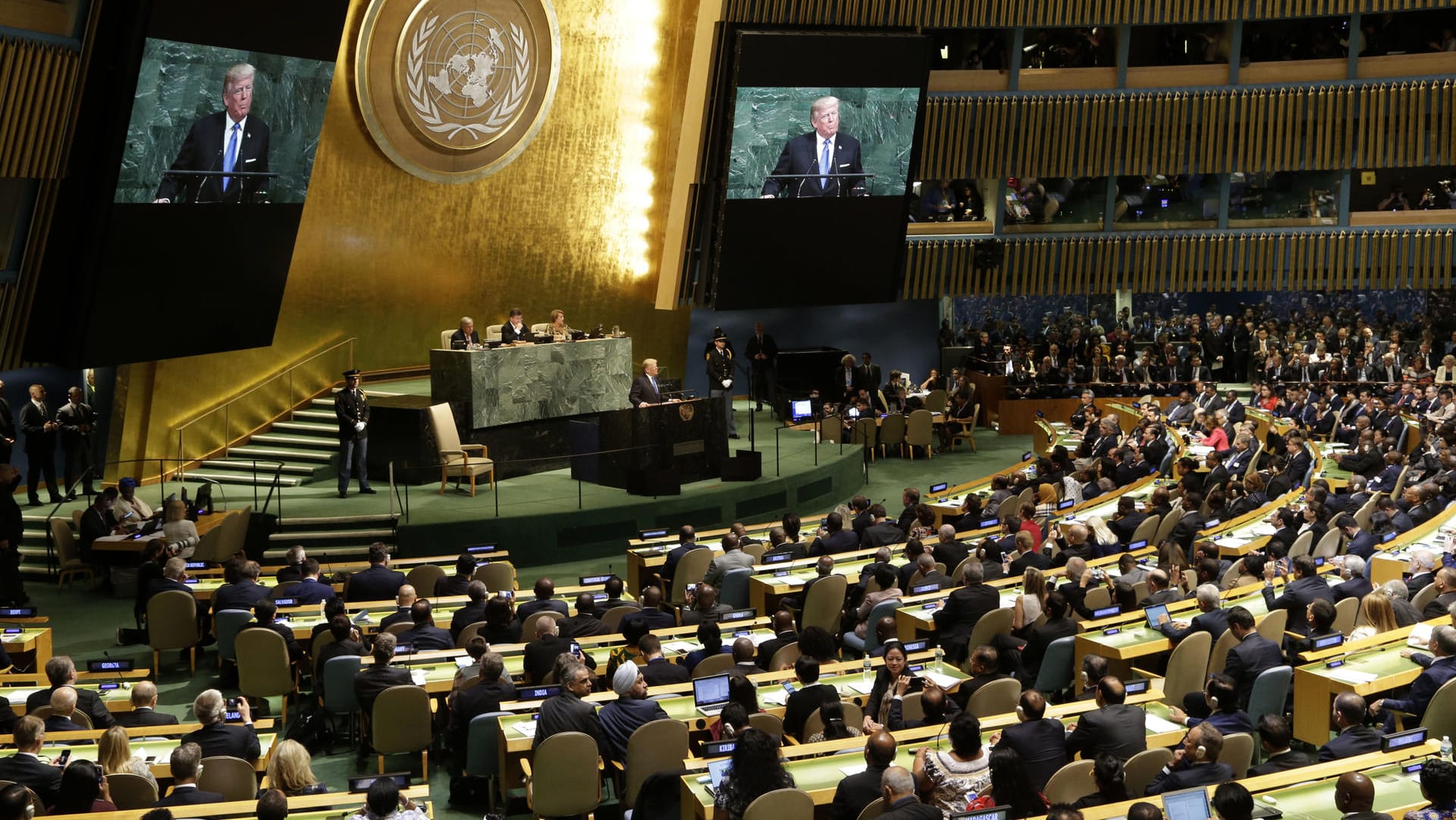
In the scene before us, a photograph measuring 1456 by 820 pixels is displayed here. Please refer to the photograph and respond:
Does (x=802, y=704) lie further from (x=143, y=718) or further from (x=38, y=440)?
(x=38, y=440)

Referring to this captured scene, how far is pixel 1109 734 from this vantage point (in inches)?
304

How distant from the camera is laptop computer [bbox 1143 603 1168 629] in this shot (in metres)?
10.4

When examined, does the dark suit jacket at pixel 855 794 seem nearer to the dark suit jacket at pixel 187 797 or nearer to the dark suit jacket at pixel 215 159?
the dark suit jacket at pixel 187 797

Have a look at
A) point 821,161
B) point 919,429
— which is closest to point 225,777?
point 821,161

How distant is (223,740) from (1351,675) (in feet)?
21.8

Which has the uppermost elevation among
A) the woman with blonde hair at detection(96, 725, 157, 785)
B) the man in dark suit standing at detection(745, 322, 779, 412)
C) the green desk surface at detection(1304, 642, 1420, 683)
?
the man in dark suit standing at detection(745, 322, 779, 412)

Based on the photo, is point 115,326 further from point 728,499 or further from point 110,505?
point 728,499

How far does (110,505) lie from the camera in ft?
49.5

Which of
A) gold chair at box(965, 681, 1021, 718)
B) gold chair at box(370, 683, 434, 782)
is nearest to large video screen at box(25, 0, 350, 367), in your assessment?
gold chair at box(370, 683, 434, 782)

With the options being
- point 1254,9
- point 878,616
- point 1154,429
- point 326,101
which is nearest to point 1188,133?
point 1254,9

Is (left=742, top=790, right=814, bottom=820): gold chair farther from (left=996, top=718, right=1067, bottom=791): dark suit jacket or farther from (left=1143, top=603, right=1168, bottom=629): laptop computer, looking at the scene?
(left=1143, top=603, right=1168, bottom=629): laptop computer

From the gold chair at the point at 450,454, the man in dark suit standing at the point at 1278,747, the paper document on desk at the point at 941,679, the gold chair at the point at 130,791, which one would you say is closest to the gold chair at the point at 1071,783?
the man in dark suit standing at the point at 1278,747

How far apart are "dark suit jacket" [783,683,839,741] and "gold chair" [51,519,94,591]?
948 cm

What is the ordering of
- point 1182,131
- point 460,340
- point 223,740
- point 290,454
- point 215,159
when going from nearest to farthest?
point 223,740 → point 215,159 → point 460,340 → point 290,454 → point 1182,131
